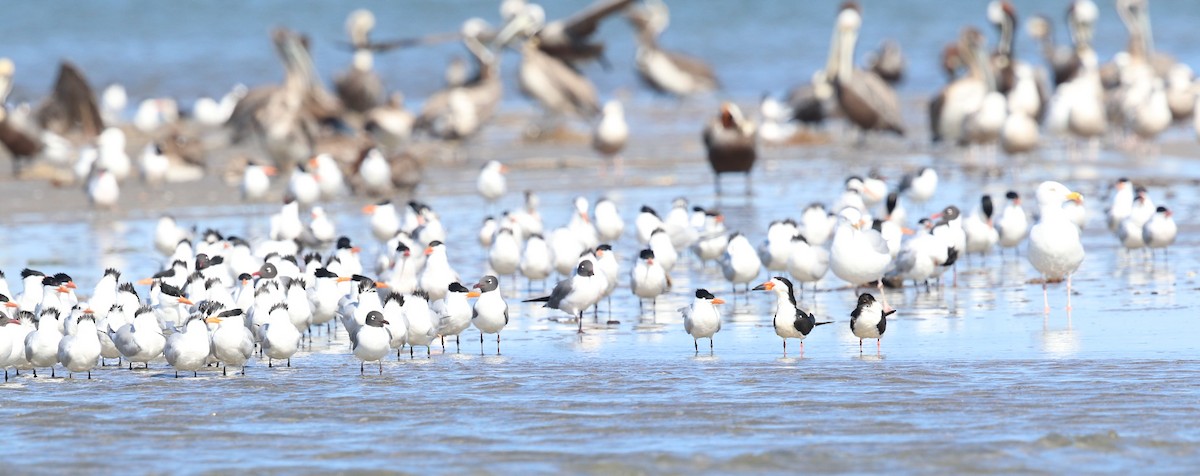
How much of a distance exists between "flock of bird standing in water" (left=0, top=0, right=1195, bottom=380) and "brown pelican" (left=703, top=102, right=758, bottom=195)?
0.03 m

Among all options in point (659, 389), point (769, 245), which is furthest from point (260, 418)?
point (769, 245)

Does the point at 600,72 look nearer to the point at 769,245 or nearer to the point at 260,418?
the point at 769,245

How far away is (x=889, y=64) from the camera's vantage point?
112ft

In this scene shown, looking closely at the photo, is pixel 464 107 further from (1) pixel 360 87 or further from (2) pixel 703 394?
(2) pixel 703 394

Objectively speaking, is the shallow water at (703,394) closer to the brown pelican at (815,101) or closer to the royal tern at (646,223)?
the royal tern at (646,223)

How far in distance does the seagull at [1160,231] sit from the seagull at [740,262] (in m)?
3.03

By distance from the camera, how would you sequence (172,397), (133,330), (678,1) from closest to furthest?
(172,397), (133,330), (678,1)

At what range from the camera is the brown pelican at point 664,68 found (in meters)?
34.7

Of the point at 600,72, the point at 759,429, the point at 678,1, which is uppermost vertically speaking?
the point at 678,1

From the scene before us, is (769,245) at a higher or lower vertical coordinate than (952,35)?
lower

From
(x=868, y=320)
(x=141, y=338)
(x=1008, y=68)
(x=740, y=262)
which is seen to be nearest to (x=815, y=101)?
(x=1008, y=68)

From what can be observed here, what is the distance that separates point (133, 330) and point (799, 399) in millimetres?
3675

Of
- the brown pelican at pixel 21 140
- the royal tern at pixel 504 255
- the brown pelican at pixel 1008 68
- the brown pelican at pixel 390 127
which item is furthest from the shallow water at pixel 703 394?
the brown pelican at pixel 1008 68

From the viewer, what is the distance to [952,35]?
4878 cm
